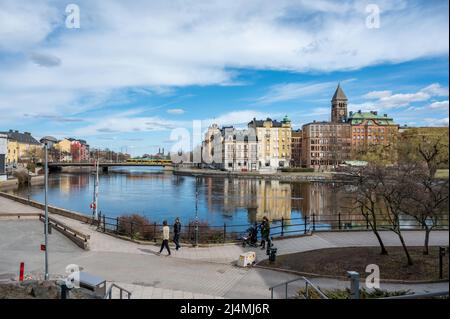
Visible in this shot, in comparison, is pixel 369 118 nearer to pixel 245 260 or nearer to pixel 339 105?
pixel 339 105

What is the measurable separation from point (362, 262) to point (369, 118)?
117 m

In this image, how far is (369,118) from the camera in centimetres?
12031

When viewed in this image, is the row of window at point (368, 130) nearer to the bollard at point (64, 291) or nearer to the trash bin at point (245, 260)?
the trash bin at point (245, 260)

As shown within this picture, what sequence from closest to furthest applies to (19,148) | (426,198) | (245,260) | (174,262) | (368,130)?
(426,198), (245,260), (174,262), (368,130), (19,148)

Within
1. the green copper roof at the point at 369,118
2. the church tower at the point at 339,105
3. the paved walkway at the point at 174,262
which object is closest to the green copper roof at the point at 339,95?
the church tower at the point at 339,105

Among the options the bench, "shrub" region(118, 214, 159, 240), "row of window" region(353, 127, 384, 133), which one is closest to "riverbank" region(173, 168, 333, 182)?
"row of window" region(353, 127, 384, 133)

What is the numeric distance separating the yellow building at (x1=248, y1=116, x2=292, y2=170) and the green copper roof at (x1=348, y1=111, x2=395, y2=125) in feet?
76.3

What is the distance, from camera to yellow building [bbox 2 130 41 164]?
130 metres

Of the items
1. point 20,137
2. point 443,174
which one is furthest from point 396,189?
point 20,137

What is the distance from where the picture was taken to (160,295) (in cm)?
1007

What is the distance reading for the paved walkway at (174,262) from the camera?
434 inches

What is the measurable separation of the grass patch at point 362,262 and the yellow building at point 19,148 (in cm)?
Answer: 13058

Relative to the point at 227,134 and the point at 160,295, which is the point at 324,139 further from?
the point at 160,295
